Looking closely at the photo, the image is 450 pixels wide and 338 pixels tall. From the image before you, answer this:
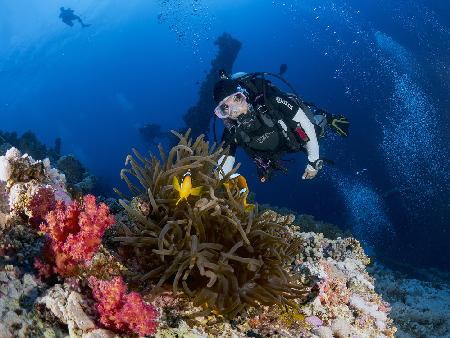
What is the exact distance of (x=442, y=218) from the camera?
67.0 feet

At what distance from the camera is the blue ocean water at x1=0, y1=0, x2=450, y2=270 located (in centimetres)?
2477

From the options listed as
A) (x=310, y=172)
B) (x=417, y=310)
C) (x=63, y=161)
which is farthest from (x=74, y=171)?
(x=417, y=310)

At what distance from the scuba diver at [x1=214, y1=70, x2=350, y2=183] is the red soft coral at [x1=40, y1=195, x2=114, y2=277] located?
290 cm

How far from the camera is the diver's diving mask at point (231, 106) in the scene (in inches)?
199

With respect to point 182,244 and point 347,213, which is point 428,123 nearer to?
point 347,213

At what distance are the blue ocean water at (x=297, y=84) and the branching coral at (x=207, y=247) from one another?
215 inches

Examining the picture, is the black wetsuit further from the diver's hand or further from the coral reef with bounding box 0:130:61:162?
the coral reef with bounding box 0:130:61:162

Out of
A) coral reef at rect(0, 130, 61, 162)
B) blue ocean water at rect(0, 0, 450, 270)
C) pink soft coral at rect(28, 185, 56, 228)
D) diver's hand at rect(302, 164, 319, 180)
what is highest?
pink soft coral at rect(28, 185, 56, 228)

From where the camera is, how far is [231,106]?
511cm

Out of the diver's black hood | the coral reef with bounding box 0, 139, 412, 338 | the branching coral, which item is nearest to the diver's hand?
the diver's black hood

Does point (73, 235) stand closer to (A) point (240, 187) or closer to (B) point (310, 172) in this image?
(A) point (240, 187)

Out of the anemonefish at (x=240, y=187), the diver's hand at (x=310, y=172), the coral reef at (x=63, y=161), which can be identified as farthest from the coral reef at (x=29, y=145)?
the anemonefish at (x=240, y=187)

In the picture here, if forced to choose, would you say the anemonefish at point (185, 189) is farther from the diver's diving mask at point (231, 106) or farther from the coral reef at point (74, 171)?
the coral reef at point (74, 171)

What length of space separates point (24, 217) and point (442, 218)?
866 inches
